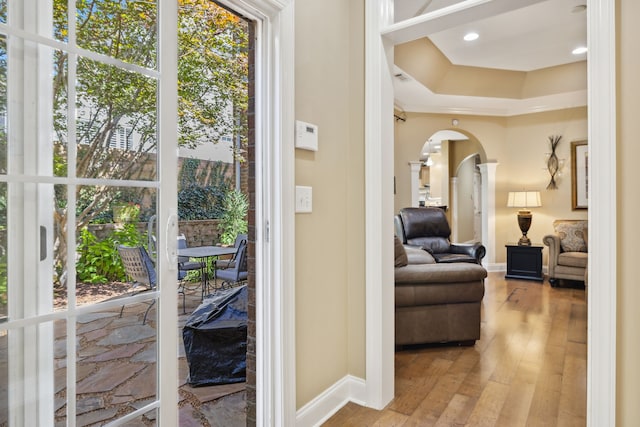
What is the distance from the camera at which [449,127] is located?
21.5ft

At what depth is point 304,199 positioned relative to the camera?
1.92m

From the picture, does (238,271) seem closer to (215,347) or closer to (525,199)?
(215,347)

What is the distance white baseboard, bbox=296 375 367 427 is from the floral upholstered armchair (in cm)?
441

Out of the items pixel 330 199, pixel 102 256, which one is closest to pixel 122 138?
pixel 102 256

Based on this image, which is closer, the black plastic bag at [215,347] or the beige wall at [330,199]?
the beige wall at [330,199]

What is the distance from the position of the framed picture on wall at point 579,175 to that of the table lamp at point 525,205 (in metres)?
0.51

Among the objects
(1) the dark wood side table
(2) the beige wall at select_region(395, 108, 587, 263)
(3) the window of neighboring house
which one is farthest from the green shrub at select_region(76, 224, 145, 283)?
(1) the dark wood side table

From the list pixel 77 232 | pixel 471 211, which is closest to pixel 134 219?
pixel 77 232

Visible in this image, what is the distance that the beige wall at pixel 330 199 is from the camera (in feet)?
6.35

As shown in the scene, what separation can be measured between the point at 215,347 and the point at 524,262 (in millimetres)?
5183

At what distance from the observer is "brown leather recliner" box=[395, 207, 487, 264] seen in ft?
16.9

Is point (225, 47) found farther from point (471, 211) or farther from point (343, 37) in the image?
point (471, 211)

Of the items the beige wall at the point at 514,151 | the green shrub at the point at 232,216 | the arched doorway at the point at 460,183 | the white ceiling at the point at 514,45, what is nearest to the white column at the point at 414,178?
the beige wall at the point at 514,151

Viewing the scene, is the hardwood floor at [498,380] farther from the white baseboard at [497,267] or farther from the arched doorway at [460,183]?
the arched doorway at [460,183]
